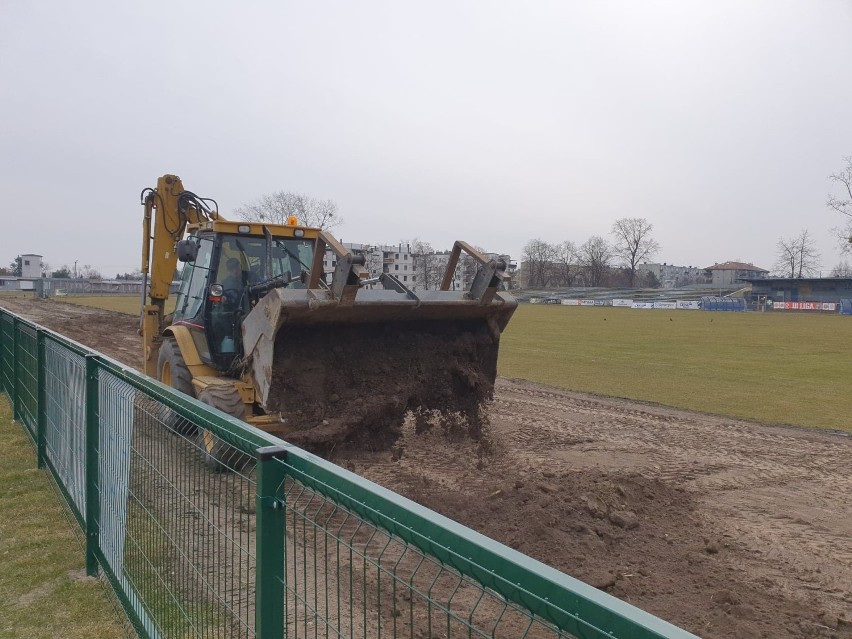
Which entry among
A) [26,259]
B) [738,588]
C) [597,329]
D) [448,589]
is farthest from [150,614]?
[26,259]

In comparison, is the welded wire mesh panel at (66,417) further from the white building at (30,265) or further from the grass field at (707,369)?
the white building at (30,265)

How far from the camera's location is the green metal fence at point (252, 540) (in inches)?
61.3

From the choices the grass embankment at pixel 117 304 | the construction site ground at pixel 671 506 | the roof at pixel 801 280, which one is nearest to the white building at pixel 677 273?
the roof at pixel 801 280

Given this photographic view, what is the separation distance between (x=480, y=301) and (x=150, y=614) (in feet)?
14.9

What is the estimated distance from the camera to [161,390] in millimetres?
3598

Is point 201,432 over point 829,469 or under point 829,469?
over

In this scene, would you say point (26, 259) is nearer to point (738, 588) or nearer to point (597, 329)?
point (597, 329)

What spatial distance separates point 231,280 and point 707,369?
49.4 ft

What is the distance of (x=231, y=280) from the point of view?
8.02m

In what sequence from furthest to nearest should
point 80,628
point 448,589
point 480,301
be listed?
point 480,301 < point 448,589 < point 80,628

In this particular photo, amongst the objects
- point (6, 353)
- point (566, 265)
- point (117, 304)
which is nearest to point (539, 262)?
point (566, 265)

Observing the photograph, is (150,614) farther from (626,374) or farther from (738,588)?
(626,374)

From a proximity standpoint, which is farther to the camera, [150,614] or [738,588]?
[738,588]

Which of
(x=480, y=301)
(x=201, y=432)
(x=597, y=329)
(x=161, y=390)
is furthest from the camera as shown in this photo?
(x=597, y=329)
